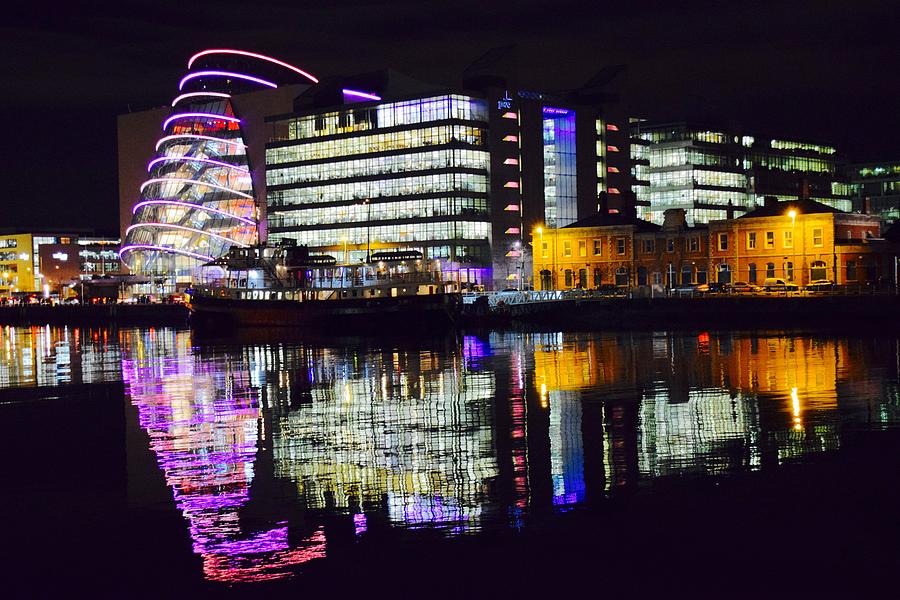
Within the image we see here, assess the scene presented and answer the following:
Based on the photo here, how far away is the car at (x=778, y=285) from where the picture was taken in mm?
83750

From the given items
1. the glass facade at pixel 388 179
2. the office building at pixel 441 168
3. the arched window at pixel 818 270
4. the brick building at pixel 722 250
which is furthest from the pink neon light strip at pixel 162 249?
the arched window at pixel 818 270

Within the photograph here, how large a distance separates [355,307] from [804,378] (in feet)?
164

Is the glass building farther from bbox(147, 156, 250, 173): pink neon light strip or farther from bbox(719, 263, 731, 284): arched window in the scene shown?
bbox(719, 263, 731, 284): arched window

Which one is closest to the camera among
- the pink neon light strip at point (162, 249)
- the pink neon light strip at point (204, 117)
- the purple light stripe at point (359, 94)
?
the purple light stripe at point (359, 94)

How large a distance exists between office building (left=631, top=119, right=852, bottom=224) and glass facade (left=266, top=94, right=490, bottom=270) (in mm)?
35427

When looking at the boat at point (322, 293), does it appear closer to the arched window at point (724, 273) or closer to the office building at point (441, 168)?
the arched window at point (724, 273)

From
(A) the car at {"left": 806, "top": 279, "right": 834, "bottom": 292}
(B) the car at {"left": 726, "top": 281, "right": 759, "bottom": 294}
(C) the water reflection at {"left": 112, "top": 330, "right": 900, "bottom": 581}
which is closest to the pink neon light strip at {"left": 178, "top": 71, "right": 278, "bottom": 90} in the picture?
(B) the car at {"left": 726, "top": 281, "right": 759, "bottom": 294}

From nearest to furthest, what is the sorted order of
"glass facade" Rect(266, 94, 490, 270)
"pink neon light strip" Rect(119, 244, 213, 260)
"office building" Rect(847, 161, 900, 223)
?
"glass facade" Rect(266, 94, 490, 270)
"pink neon light strip" Rect(119, 244, 213, 260)
"office building" Rect(847, 161, 900, 223)

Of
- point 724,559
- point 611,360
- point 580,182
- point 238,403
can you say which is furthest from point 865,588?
point 580,182

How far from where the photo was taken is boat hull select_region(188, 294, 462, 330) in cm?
8212

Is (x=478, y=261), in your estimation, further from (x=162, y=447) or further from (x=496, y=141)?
(x=162, y=447)

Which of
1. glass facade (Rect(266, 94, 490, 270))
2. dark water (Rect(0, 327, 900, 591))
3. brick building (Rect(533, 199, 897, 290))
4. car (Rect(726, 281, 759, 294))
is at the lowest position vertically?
dark water (Rect(0, 327, 900, 591))

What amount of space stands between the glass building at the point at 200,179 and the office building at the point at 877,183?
95910 mm

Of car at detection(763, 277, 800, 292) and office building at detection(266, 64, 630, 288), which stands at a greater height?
office building at detection(266, 64, 630, 288)
